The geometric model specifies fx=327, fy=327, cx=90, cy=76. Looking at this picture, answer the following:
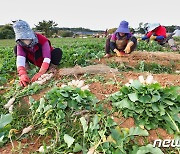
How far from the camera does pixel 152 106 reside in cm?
231

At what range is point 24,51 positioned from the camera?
3.93 meters

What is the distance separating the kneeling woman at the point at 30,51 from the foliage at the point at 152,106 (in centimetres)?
137

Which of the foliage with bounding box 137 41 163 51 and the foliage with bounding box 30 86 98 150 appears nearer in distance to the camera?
the foliage with bounding box 30 86 98 150

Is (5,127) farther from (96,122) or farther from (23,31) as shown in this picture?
(23,31)

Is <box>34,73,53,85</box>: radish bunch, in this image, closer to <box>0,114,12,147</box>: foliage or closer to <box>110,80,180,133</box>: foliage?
<box>0,114,12,147</box>: foliage

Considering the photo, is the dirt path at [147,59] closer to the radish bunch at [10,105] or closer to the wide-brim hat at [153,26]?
the radish bunch at [10,105]

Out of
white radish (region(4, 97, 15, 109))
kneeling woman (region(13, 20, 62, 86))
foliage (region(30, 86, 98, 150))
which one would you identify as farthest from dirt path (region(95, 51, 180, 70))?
foliage (region(30, 86, 98, 150))

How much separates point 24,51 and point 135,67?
178cm

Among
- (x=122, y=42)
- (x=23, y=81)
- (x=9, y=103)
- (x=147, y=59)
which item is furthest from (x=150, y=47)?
(x=9, y=103)

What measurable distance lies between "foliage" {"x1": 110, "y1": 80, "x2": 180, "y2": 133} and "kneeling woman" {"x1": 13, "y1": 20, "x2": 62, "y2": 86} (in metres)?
1.37

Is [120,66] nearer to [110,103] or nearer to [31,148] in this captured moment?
[110,103]

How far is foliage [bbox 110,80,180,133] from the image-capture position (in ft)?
7.57

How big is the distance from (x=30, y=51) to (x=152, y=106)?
2086 millimetres

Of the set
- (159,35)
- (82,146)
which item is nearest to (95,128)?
(82,146)
